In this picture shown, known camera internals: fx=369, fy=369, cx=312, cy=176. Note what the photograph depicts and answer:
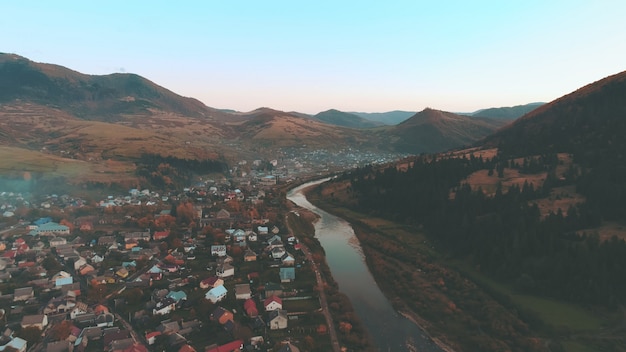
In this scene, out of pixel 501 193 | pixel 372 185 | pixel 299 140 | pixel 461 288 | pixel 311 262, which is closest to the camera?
pixel 461 288

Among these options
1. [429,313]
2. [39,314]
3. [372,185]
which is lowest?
[39,314]

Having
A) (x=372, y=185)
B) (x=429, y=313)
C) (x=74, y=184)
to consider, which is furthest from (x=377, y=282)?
(x=74, y=184)

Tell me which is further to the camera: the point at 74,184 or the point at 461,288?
the point at 74,184

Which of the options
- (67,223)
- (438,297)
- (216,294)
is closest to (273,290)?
(216,294)

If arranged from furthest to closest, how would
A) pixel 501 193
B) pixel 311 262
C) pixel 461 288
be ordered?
pixel 501 193, pixel 311 262, pixel 461 288

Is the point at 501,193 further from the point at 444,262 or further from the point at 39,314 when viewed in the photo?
the point at 39,314

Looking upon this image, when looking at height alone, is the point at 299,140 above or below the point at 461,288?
above

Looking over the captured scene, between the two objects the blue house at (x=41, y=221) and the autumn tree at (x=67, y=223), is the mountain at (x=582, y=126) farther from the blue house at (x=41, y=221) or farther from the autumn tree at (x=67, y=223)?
the blue house at (x=41, y=221)
